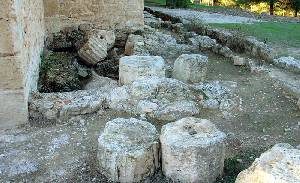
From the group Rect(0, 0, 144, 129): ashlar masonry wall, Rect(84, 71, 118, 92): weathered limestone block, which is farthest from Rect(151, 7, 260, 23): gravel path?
Rect(84, 71, 118, 92): weathered limestone block

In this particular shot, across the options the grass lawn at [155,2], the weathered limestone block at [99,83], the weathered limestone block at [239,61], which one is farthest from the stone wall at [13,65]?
the grass lawn at [155,2]

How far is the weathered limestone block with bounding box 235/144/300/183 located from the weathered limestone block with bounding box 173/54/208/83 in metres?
3.86

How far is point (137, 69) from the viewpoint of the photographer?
7656mm

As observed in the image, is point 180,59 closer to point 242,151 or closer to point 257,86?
point 257,86

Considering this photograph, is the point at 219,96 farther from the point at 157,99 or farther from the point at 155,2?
the point at 155,2

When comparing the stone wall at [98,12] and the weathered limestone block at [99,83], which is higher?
the stone wall at [98,12]

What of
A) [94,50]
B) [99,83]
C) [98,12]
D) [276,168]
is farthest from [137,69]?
[276,168]

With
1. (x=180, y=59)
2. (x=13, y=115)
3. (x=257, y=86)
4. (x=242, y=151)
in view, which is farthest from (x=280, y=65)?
(x=13, y=115)

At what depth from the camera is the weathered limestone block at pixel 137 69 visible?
766 cm

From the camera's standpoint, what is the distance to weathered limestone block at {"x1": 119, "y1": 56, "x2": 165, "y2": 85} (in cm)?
766

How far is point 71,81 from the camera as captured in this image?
870 centimetres

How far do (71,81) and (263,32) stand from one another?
19.0ft

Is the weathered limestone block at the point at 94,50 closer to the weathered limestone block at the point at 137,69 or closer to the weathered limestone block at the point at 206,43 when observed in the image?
the weathered limestone block at the point at 137,69

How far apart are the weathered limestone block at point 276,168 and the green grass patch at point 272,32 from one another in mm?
6599
